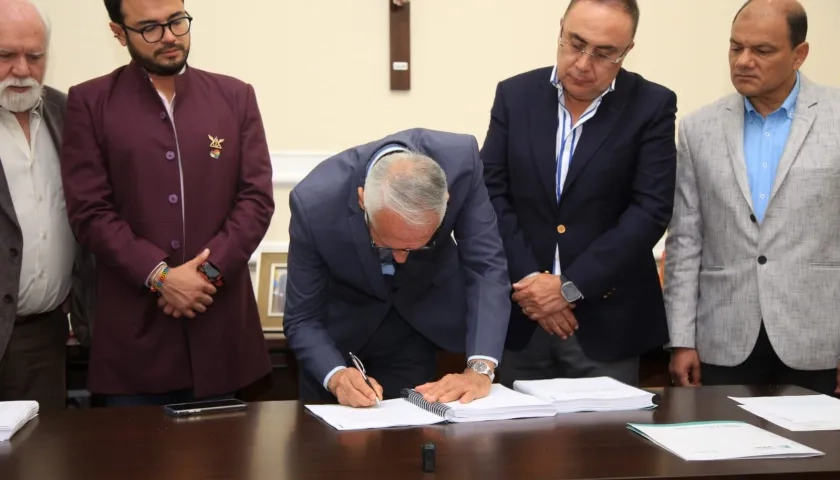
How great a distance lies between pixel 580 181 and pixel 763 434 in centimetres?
104

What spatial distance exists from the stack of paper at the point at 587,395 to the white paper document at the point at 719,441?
19 centimetres

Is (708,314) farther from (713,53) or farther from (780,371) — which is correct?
(713,53)

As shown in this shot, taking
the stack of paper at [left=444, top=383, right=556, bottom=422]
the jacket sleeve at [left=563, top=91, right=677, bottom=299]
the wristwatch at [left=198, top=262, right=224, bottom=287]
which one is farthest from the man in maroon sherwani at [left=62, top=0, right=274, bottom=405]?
the jacket sleeve at [left=563, top=91, right=677, bottom=299]

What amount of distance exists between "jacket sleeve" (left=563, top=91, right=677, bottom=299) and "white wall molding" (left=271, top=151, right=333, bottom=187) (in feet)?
5.23

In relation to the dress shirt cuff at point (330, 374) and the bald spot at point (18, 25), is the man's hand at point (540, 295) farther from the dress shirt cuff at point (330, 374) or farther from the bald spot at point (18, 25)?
the bald spot at point (18, 25)

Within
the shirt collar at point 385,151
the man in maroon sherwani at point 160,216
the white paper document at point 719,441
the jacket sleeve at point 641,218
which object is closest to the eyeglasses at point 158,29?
the man in maroon sherwani at point 160,216

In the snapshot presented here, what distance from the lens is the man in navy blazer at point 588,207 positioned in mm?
2957

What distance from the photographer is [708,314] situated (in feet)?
10.3

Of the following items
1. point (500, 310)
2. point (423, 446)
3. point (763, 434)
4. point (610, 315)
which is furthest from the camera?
point (610, 315)

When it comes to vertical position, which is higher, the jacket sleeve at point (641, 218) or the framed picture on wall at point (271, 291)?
the jacket sleeve at point (641, 218)

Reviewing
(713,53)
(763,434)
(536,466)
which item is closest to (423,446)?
(536,466)

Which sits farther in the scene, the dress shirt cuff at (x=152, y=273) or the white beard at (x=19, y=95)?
the white beard at (x=19, y=95)

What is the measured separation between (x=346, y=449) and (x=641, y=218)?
132cm

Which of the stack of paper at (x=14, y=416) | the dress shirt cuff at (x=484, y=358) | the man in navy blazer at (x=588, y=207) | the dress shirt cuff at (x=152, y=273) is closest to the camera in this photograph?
the stack of paper at (x=14, y=416)
